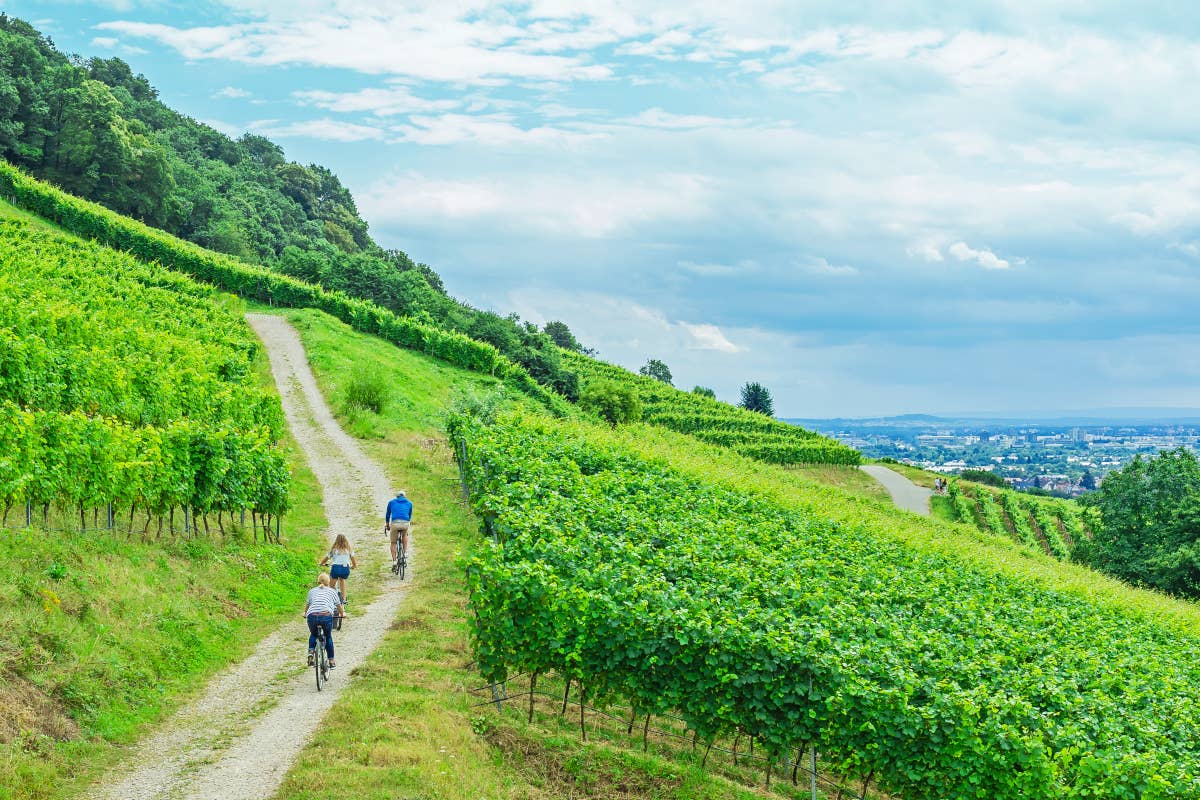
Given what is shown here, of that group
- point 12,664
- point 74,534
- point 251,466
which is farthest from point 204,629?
point 251,466

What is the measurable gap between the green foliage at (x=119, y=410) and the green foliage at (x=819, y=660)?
21.5ft

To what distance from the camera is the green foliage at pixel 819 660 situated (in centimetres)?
1305

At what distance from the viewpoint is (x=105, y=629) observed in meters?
14.7

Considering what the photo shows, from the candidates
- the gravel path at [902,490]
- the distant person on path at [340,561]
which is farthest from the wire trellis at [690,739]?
the gravel path at [902,490]

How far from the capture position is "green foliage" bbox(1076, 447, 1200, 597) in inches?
2077

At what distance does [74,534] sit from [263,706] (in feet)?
19.6

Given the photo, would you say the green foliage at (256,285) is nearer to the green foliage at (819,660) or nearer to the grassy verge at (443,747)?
the green foliage at (819,660)

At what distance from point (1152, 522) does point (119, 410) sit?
190 ft

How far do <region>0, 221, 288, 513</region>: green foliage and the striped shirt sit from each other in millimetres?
5549

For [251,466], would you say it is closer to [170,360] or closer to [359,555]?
[359,555]

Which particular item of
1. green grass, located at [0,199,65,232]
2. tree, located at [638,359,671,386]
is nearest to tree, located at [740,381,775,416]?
tree, located at [638,359,671,386]

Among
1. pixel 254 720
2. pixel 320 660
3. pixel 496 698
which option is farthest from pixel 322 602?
pixel 496 698

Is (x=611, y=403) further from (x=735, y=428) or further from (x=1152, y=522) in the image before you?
(x=1152, y=522)

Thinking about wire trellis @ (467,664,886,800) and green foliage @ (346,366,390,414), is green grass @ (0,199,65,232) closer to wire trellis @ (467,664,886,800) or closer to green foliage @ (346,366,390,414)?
green foliage @ (346,366,390,414)
